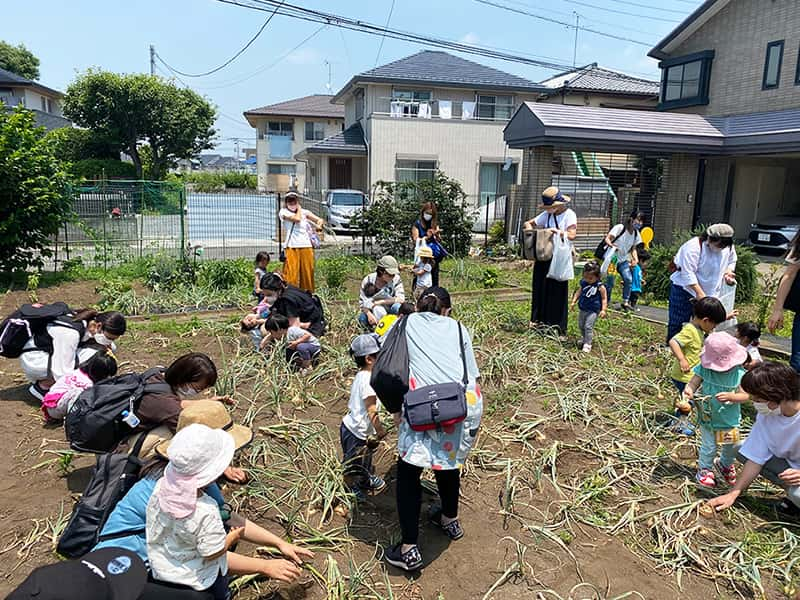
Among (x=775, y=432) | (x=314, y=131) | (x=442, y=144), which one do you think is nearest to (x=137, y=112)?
(x=314, y=131)

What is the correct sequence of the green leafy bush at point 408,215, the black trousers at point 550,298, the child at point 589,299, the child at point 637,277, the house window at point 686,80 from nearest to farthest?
the child at point 589,299, the black trousers at point 550,298, the child at point 637,277, the green leafy bush at point 408,215, the house window at point 686,80

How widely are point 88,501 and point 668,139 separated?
1653 centimetres

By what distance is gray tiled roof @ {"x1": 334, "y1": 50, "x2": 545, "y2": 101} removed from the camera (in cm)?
2342

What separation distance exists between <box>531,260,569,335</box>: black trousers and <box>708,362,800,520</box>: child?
368 centimetres

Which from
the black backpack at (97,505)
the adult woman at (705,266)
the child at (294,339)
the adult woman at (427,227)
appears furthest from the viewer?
the adult woman at (427,227)

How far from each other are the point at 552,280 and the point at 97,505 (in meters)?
5.63

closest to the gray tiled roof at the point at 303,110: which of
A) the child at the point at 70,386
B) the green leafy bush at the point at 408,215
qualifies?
the green leafy bush at the point at 408,215

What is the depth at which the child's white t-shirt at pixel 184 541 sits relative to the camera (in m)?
2.27

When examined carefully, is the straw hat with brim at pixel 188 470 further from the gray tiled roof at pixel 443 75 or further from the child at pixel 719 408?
the gray tiled roof at pixel 443 75

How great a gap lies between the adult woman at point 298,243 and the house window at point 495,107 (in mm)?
18233

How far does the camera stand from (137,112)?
31.0 metres

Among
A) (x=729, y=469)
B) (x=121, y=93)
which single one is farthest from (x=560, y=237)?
(x=121, y=93)

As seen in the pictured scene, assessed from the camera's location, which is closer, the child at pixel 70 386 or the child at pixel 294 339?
the child at pixel 70 386

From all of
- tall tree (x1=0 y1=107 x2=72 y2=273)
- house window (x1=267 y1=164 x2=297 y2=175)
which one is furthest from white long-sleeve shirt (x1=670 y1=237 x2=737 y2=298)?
house window (x1=267 y1=164 x2=297 y2=175)
